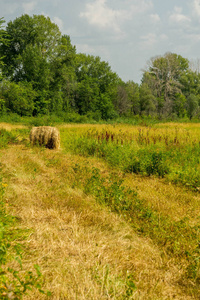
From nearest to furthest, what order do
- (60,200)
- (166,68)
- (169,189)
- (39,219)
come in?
(39,219), (60,200), (169,189), (166,68)

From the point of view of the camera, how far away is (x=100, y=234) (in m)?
3.43

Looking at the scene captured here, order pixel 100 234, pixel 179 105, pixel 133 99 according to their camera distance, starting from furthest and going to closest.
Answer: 1. pixel 133 99
2. pixel 179 105
3. pixel 100 234

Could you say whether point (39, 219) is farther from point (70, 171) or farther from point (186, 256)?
point (70, 171)

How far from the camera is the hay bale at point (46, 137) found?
10.8m

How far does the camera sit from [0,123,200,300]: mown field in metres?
2.40

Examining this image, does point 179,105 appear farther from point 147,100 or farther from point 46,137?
point 46,137

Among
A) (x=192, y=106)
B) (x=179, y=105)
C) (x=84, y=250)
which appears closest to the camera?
(x=84, y=250)

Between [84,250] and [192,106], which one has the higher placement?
[192,106]

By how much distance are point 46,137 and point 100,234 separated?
26.0 ft

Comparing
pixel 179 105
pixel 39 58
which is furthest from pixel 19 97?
pixel 179 105

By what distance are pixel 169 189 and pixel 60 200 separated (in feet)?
7.69

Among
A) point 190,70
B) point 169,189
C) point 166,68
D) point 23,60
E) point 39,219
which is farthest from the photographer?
point 190,70

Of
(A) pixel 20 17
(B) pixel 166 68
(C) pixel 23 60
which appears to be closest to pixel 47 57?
(C) pixel 23 60

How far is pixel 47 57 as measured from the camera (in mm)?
35125
